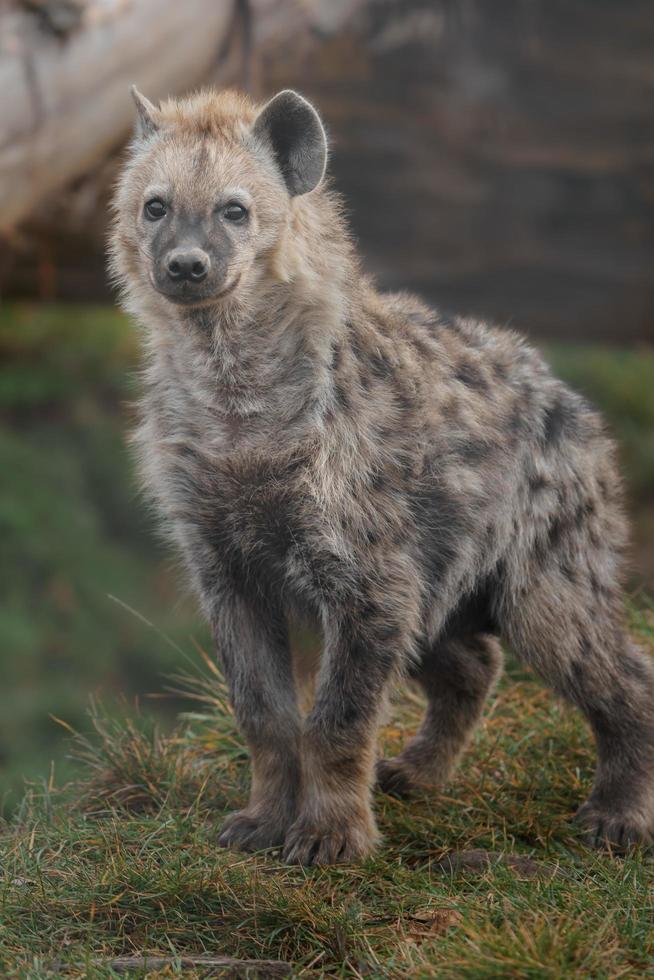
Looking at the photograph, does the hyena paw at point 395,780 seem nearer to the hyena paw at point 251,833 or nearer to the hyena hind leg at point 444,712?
the hyena hind leg at point 444,712

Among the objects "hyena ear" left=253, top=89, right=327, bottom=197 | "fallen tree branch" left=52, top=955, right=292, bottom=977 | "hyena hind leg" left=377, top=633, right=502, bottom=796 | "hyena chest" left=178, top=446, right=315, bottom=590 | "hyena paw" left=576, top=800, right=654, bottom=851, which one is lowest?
"fallen tree branch" left=52, top=955, right=292, bottom=977

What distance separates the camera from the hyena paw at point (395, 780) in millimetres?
4629

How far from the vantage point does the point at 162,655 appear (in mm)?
8930

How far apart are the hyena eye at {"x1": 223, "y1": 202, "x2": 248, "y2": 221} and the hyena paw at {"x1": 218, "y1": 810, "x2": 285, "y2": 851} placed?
184 cm

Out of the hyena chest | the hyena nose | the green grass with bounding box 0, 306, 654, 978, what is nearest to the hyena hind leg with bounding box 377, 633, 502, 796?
the green grass with bounding box 0, 306, 654, 978

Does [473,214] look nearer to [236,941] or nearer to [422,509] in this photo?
[422,509]

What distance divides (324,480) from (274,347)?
44 cm

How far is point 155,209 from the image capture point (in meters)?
3.97

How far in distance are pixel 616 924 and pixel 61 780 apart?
7.65 ft

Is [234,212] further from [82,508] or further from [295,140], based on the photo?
[82,508]

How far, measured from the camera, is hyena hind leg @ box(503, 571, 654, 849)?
4359 mm

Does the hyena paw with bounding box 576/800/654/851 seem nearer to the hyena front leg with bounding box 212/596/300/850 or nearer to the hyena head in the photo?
the hyena front leg with bounding box 212/596/300/850

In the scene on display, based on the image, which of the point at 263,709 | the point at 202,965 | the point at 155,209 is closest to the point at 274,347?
the point at 155,209

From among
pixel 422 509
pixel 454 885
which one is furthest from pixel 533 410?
pixel 454 885
